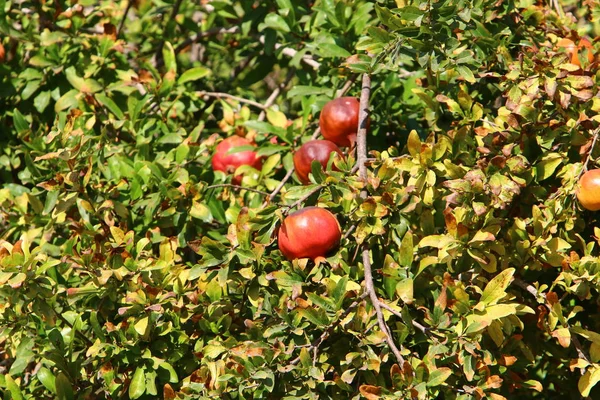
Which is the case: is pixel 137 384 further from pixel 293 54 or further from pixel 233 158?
pixel 293 54

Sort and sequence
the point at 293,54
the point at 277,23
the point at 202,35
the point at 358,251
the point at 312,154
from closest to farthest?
1. the point at 358,251
2. the point at 312,154
3. the point at 277,23
4. the point at 293,54
5. the point at 202,35

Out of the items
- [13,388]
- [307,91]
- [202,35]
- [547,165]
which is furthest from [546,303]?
[202,35]

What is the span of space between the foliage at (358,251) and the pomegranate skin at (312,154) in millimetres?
149

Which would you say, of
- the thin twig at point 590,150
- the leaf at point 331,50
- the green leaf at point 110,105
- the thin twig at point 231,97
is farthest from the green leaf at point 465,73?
the green leaf at point 110,105

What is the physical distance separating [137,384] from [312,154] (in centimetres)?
64

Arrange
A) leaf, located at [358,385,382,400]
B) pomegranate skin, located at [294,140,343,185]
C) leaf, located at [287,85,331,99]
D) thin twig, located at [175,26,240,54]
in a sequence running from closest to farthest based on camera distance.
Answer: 1. leaf, located at [358,385,382,400]
2. pomegranate skin, located at [294,140,343,185]
3. leaf, located at [287,85,331,99]
4. thin twig, located at [175,26,240,54]

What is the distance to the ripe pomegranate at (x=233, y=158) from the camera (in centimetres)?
215

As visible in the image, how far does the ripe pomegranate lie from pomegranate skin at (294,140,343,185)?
33 cm

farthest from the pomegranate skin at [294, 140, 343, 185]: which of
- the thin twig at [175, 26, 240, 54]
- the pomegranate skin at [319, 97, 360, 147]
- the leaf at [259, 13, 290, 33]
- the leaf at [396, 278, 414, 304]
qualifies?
the thin twig at [175, 26, 240, 54]

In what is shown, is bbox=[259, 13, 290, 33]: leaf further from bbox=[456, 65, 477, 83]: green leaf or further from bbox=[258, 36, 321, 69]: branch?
bbox=[456, 65, 477, 83]: green leaf

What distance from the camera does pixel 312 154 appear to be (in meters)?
1.78

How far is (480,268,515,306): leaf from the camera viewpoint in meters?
1.37

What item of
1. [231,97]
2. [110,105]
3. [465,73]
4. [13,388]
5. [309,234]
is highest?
[465,73]

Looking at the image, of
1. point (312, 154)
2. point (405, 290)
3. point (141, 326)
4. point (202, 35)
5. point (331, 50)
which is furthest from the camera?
point (202, 35)
